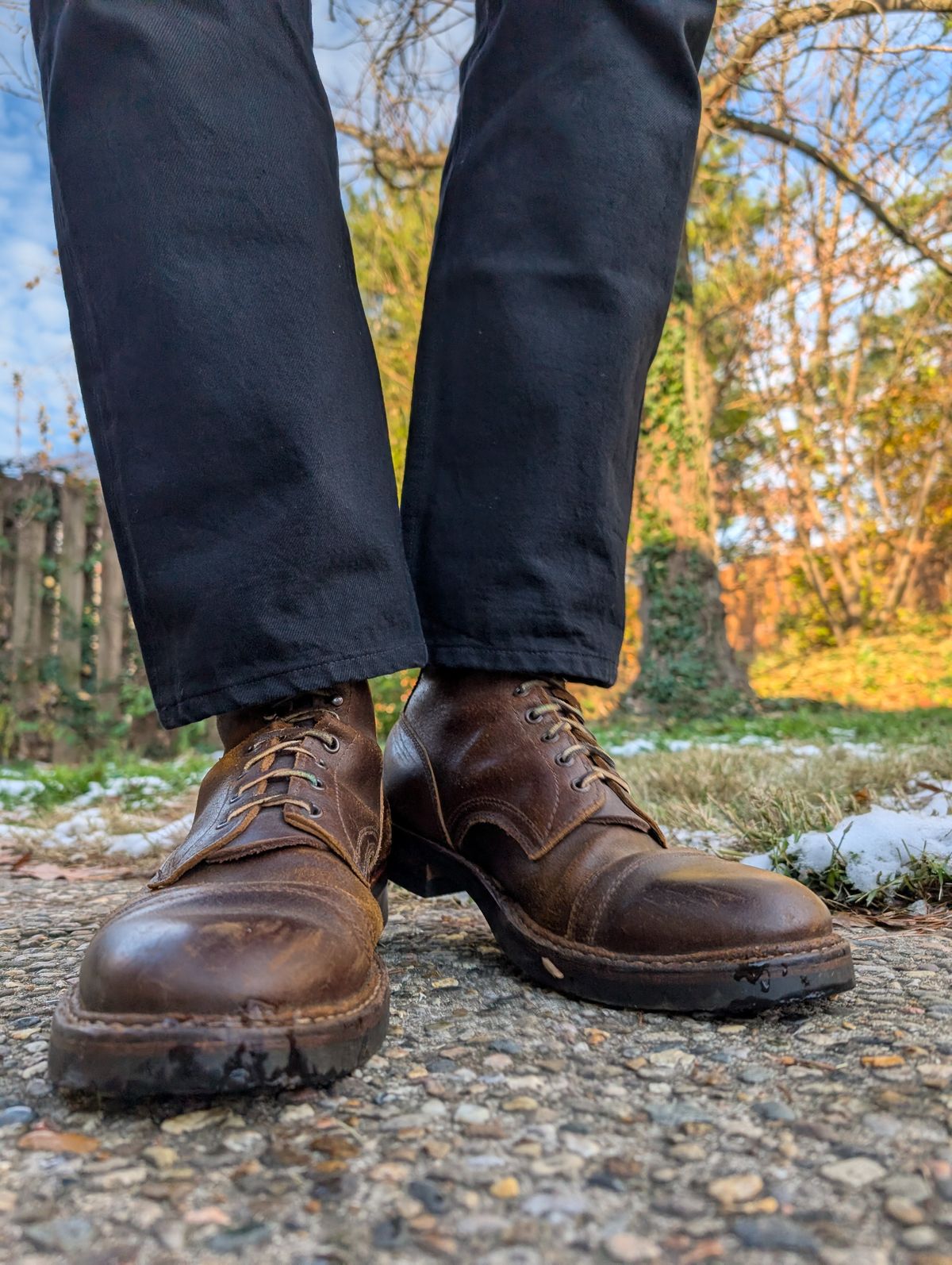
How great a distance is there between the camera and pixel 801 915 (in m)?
0.86

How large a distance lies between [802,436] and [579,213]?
31.0 ft

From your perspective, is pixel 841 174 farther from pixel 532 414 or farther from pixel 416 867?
pixel 416 867

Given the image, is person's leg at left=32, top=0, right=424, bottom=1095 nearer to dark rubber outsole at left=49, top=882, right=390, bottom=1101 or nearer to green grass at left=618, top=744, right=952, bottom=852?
dark rubber outsole at left=49, top=882, right=390, bottom=1101

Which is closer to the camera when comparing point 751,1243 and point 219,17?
point 751,1243

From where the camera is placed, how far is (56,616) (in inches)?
205

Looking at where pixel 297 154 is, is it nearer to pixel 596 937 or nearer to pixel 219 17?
pixel 219 17

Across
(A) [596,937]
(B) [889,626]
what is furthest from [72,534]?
(B) [889,626]

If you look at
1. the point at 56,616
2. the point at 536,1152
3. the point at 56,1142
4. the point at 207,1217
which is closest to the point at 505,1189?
the point at 536,1152

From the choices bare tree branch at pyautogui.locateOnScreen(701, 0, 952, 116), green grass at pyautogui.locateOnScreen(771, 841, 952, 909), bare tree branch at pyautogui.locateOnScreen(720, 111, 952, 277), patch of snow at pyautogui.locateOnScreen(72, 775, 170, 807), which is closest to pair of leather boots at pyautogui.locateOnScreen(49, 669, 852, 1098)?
green grass at pyautogui.locateOnScreen(771, 841, 952, 909)

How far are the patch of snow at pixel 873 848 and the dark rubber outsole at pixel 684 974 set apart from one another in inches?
23.1

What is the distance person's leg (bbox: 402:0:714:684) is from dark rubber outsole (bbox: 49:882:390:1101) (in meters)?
0.47

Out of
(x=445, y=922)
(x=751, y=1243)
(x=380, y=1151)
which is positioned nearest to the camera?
(x=751, y=1243)

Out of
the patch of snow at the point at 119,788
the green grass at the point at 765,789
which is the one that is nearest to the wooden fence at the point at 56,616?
the patch of snow at the point at 119,788

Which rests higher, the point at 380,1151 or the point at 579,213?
the point at 579,213
